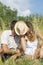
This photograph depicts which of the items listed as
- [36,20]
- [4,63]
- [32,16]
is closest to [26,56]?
[4,63]

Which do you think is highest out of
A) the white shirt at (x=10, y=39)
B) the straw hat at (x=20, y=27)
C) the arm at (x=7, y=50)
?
the straw hat at (x=20, y=27)

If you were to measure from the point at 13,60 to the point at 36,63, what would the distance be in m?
0.43

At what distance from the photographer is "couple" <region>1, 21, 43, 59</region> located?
6.15m

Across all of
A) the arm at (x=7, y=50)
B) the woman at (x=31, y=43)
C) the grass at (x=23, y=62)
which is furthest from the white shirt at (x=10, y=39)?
the grass at (x=23, y=62)

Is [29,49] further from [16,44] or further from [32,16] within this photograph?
[32,16]

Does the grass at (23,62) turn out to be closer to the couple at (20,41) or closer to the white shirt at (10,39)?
the couple at (20,41)

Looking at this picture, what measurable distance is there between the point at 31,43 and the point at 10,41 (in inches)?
17.0

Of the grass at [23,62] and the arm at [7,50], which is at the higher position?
the arm at [7,50]

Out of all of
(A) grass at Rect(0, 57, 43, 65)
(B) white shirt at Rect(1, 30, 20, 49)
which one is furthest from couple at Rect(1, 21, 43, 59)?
(A) grass at Rect(0, 57, 43, 65)

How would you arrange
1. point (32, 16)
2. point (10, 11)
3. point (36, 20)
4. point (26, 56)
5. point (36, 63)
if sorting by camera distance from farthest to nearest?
point (10, 11) → point (32, 16) → point (36, 20) → point (26, 56) → point (36, 63)

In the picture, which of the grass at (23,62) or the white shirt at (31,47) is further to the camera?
the white shirt at (31,47)

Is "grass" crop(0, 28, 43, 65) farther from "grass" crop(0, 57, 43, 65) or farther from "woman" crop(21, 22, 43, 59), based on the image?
"woman" crop(21, 22, 43, 59)

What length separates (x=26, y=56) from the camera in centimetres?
605

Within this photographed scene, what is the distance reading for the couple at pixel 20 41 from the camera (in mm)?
6148
